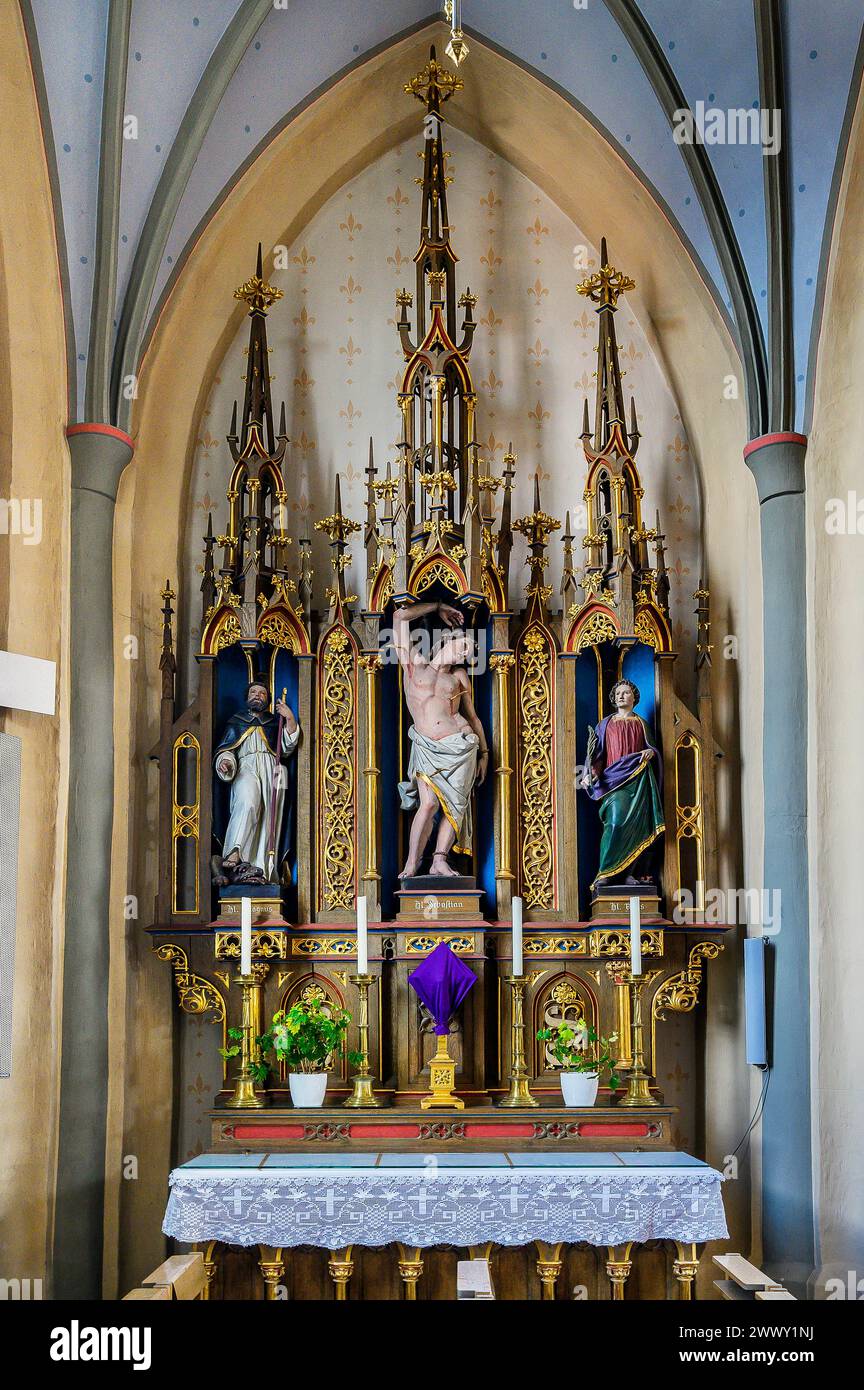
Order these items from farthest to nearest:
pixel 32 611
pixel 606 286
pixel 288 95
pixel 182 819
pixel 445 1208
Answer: pixel 288 95, pixel 606 286, pixel 182 819, pixel 32 611, pixel 445 1208

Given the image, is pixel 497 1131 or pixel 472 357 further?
pixel 472 357

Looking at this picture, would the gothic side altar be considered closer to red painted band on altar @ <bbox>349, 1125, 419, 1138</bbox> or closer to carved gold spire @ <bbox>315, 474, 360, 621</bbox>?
carved gold spire @ <bbox>315, 474, 360, 621</bbox>

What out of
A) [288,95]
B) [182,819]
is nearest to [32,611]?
[182,819]

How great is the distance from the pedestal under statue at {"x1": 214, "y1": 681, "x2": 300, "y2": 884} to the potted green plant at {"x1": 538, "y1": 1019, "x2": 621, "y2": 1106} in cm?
216

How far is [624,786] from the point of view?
9.85 metres

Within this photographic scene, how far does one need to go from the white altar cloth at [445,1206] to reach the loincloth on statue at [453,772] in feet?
8.34

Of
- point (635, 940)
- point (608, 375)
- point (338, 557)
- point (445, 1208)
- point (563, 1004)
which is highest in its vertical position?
point (608, 375)

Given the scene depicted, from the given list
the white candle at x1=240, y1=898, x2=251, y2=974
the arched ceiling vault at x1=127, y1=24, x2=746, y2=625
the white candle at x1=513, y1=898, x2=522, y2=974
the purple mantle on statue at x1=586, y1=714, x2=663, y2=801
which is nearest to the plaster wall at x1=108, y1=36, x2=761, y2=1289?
the arched ceiling vault at x1=127, y1=24, x2=746, y2=625

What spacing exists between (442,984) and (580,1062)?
3.24 ft

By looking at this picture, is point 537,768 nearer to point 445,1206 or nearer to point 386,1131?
point 386,1131

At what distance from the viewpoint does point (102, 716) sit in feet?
30.9

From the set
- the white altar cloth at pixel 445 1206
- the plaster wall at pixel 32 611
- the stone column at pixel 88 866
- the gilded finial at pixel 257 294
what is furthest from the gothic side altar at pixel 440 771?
the white altar cloth at pixel 445 1206

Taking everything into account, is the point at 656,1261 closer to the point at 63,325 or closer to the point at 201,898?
the point at 201,898

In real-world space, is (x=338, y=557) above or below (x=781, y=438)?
below
